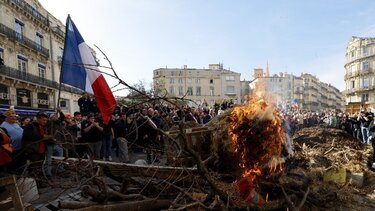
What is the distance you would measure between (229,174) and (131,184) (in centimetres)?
191

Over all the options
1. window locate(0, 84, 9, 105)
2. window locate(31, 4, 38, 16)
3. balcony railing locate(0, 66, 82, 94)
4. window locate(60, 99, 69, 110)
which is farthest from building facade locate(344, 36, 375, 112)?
window locate(0, 84, 9, 105)

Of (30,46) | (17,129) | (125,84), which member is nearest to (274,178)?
(125,84)

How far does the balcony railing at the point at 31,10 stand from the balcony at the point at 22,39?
2.88 meters

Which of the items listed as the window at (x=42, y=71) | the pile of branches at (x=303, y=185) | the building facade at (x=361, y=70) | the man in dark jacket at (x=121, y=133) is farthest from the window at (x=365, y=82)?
the man in dark jacket at (x=121, y=133)

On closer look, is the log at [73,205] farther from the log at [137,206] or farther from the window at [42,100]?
the window at [42,100]

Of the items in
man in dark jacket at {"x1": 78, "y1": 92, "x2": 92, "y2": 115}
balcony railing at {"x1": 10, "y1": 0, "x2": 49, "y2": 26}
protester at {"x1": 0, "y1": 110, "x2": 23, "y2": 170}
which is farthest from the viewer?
balcony railing at {"x1": 10, "y1": 0, "x2": 49, "y2": 26}

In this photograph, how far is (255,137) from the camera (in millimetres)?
5477

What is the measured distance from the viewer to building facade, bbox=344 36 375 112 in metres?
69.6

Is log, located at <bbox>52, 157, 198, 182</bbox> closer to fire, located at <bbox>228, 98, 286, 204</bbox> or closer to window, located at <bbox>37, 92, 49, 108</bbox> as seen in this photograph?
fire, located at <bbox>228, 98, 286, 204</bbox>

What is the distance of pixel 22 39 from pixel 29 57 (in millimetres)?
2054

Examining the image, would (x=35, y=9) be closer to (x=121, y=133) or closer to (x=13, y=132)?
(x=121, y=133)

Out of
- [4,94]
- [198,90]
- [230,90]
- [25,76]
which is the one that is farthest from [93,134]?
[230,90]

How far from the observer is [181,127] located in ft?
12.8

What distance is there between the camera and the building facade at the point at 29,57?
25406mm
